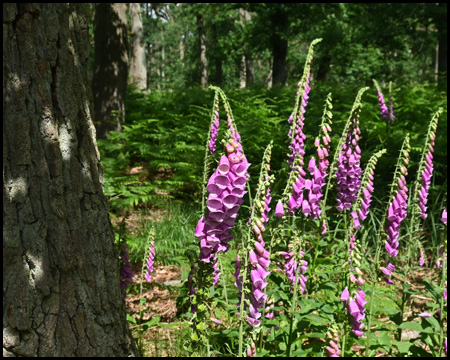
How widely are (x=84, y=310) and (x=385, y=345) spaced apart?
5.78ft

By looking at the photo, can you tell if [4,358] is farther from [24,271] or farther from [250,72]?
[250,72]

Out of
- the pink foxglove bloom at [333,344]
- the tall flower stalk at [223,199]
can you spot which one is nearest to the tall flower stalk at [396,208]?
the pink foxglove bloom at [333,344]

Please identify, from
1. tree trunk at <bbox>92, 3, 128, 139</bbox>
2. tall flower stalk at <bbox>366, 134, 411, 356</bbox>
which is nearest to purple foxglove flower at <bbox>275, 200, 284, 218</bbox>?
tall flower stalk at <bbox>366, 134, 411, 356</bbox>

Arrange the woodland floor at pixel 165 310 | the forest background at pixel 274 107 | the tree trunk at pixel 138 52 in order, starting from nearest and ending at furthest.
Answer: the woodland floor at pixel 165 310, the forest background at pixel 274 107, the tree trunk at pixel 138 52

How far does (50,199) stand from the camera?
5.72 feet

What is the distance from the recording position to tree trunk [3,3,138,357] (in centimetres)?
169

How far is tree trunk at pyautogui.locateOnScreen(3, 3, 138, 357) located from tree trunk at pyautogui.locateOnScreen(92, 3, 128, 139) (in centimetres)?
574

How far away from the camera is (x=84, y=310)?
1.86m

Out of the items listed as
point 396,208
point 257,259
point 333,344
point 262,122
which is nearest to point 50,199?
point 257,259

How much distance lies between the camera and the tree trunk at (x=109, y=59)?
742 centimetres

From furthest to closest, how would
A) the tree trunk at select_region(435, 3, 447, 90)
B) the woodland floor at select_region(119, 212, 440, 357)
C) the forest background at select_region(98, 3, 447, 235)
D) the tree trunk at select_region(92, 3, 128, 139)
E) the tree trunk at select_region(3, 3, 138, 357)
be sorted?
1. the tree trunk at select_region(435, 3, 447, 90)
2. the tree trunk at select_region(92, 3, 128, 139)
3. the forest background at select_region(98, 3, 447, 235)
4. the woodland floor at select_region(119, 212, 440, 357)
5. the tree trunk at select_region(3, 3, 138, 357)

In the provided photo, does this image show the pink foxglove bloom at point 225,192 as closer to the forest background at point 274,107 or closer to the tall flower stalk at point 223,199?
the tall flower stalk at point 223,199

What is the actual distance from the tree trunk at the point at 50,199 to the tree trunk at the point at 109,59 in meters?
5.74

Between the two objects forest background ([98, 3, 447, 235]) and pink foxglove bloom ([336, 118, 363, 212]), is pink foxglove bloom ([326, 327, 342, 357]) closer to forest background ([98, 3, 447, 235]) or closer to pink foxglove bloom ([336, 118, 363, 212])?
pink foxglove bloom ([336, 118, 363, 212])
